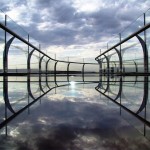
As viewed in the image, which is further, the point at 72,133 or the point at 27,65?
the point at 27,65

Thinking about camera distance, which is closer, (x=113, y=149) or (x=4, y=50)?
(x=113, y=149)

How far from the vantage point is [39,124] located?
Result: 1.57 m

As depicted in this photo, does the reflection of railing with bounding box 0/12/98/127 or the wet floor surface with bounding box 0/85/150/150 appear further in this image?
the reflection of railing with bounding box 0/12/98/127

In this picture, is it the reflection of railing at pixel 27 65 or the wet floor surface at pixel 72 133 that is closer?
the wet floor surface at pixel 72 133

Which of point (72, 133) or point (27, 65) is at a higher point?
point (27, 65)

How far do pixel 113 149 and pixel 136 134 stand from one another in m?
0.29

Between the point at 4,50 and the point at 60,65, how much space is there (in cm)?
944

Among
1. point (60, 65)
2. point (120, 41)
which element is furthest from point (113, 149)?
point (60, 65)

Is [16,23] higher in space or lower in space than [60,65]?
higher

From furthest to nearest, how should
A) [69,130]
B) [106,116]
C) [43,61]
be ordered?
[43,61], [106,116], [69,130]

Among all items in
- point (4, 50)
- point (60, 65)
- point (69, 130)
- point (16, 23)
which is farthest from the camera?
point (60, 65)

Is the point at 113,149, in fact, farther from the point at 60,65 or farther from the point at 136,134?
the point at 60,65

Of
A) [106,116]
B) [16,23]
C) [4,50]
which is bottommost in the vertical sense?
[106,116]

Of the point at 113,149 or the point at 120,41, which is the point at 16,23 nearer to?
the point at 120,41
